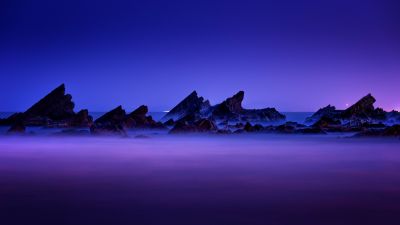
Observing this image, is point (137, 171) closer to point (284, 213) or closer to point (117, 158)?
point (117, 158)

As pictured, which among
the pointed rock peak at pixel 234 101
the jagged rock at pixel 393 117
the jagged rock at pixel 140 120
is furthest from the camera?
the pointed rock peak at pixel 234 101

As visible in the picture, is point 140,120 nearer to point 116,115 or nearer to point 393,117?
point 116,115

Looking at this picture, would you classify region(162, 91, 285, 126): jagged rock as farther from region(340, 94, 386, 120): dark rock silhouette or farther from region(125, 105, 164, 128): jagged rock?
region(340, 94, 386, 120): dark rock silhouette

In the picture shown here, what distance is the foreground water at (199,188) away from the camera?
5898 millimetres

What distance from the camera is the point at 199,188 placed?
27.0 ft

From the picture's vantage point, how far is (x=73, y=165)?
468 inches

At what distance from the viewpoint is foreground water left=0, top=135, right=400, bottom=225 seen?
5.90 metres

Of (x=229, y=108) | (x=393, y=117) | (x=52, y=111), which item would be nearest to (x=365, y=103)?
(x=393, y=117)

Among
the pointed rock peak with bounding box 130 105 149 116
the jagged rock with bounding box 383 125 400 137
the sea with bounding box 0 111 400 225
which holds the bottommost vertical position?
the sea with bounding box 0 111 400 225

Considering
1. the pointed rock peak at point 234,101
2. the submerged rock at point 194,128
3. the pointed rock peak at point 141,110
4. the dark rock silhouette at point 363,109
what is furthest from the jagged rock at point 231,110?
the submerged rock at point 194,128

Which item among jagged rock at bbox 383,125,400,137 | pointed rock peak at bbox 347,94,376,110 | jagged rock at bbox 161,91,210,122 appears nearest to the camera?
jagged rock at bbox 383,125,400,137

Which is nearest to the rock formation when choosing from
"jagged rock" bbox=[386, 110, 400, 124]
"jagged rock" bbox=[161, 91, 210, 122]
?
"jagged rock" bbox=[161, 91, 210, 122]

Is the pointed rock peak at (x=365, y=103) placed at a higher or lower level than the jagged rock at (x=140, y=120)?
higher

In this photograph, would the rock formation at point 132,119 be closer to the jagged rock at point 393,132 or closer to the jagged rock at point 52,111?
the jagged rock at point 52,111
